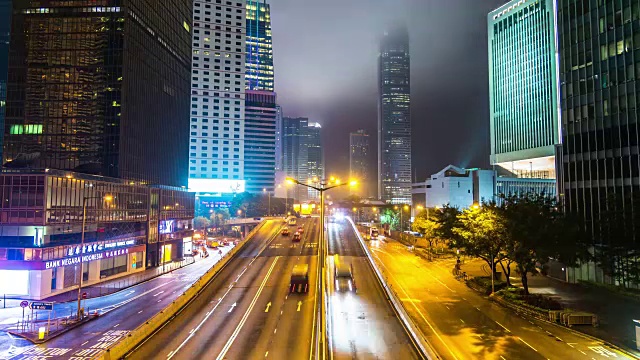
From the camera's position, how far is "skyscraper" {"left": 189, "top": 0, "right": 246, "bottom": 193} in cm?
16800

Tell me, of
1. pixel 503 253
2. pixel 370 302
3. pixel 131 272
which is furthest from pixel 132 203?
pixel 503 253

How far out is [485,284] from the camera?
149 ft

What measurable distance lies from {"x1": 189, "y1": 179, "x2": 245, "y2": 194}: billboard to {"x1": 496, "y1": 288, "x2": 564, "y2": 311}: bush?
456ft

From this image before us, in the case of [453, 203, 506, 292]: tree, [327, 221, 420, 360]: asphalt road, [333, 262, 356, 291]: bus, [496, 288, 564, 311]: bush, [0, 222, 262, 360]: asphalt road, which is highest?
[453, 203, 506, 292]: tree

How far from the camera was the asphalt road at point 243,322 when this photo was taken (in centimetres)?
2548

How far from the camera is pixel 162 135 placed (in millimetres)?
86250

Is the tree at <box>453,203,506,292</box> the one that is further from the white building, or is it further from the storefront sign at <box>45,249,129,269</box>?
the white building

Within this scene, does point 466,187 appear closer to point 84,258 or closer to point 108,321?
point 84,258

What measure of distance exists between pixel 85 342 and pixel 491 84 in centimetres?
12929

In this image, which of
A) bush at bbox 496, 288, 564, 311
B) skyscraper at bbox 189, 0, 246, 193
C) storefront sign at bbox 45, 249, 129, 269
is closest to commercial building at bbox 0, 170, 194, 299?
storefront sign at bbox 45, 249, 129, 269

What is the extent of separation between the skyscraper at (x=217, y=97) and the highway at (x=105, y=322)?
370 feet

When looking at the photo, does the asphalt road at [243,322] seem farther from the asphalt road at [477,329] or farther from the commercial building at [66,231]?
the commercial building at [66,231]

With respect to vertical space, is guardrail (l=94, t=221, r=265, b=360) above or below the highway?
above

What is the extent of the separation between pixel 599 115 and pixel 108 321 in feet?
201
